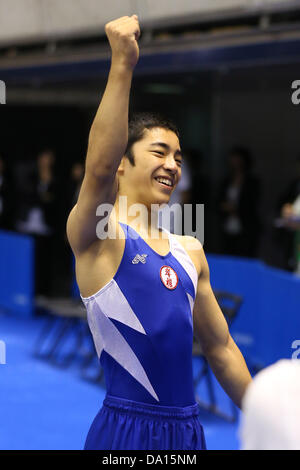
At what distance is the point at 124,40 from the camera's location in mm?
2039

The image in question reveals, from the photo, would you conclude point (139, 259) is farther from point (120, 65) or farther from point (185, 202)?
point (185, 202)

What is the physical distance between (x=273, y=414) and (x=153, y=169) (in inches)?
52.2

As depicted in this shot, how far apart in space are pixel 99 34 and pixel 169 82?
9.00 ft

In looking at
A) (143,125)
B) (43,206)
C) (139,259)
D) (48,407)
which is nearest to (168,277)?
(139,259)

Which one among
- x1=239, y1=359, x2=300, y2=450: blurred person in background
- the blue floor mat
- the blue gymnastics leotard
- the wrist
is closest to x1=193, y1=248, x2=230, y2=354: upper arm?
the blue gymnastics leotard

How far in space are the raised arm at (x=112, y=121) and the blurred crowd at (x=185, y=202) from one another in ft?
18.0

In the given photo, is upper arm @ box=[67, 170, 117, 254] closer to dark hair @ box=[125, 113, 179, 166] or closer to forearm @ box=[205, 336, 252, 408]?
dark hair @ box=[125, 113, 179, 166]

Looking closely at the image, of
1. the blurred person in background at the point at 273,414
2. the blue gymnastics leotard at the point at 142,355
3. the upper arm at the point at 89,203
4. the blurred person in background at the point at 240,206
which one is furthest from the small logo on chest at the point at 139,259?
the blurred person in background at the point at 240,206

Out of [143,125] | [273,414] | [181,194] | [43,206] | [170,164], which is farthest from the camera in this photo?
[43,206]

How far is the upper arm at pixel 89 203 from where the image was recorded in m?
2.13

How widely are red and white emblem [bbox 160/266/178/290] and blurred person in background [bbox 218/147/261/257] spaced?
6.71 meters
